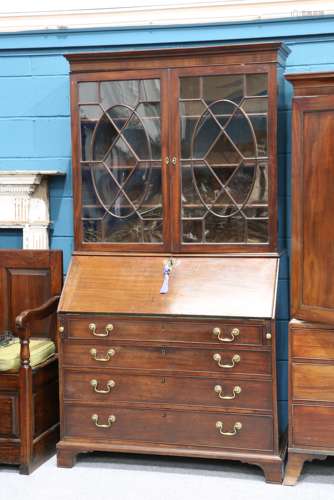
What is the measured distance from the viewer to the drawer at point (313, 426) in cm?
364

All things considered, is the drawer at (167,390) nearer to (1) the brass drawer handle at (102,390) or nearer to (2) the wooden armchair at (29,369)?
(1) the brass drawer handle at (102,390)

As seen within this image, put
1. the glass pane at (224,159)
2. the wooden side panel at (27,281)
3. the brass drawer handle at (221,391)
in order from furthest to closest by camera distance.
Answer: the wooden side panel at (27,281)
the glass pane at (224,159)
the brass drawer handle at (221,391)

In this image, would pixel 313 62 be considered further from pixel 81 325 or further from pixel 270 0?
pixel 81 325

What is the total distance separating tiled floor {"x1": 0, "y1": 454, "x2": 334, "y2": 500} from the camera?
3.62 meters

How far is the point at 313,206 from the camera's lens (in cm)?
359

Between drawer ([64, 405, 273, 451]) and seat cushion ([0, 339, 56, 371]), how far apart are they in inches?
12.1

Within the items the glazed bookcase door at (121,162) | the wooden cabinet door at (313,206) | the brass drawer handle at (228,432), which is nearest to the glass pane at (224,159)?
the glazed bookcase door at (121,162)

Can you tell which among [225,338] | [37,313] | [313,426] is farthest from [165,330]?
[313,426]

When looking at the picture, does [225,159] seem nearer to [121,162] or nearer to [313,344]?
[121,162]

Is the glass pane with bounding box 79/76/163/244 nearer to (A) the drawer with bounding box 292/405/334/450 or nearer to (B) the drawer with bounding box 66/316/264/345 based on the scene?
(B) the drawer with bounding box 66/316/264/345

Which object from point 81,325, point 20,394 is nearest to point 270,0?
point 81,325

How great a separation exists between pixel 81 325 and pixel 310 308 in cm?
115

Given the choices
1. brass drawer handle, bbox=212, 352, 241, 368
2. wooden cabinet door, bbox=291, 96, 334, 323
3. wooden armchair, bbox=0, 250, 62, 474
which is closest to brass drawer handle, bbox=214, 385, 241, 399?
brass drawer handle, bbox=212, 352, 241, 368

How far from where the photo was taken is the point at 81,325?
392 centimetres
